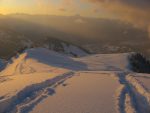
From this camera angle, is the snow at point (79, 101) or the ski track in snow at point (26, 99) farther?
the ski track in snow at point (26, 99)

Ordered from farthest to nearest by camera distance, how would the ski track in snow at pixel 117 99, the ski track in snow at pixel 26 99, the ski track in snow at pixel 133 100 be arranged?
the ski track in snow at pixel 26 99, the ski track in snow at pixel 117 99, the ski track in snow at pixel 133 100

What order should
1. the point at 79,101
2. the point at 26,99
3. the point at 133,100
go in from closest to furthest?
1. the point at 79,101
2. the point at 133,100
3. the point at 26,99

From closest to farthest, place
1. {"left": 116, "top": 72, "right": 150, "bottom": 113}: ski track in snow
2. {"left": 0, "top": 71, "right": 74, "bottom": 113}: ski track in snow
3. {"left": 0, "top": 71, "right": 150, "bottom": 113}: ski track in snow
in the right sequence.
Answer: {"left": 116, "top": 72, "right": 150, "bottom": 113}: ski track in snow
{"left": 0, "top": 71, "right": 150, "bottom": 113}: ski track in snow
{"left": 0, "top": 71, "right": 74, "bottom": 113}: ski track in snow

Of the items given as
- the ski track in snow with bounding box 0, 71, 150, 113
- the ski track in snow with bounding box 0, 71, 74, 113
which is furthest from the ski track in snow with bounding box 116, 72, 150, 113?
the ski track in snow with bounding box 0, 71, 74, 113

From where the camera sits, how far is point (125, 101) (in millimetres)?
15461

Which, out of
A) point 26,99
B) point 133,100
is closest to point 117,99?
point 133,100

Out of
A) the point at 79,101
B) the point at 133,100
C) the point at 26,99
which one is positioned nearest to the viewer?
the point at 79,101

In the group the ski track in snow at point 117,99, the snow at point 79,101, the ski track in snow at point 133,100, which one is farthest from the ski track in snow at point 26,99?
the ski track in snow at point 133,100

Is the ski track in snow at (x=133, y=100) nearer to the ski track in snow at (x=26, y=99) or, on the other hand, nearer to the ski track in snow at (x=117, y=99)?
the ski track in snow at (x=117, y=99)

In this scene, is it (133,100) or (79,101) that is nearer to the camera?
(79,101)

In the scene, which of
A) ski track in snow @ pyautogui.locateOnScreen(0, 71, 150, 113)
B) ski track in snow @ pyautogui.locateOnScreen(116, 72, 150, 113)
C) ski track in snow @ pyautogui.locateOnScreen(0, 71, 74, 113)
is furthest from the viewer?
ski track in snow @ pyautogui.locateOnScreen(0, 71, 74, 113)

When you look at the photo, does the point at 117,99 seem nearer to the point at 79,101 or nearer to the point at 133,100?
the point at 133,100

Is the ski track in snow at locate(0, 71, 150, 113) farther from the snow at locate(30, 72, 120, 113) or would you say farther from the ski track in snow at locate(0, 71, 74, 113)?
the snow at locate(30, 72, 120, 113)

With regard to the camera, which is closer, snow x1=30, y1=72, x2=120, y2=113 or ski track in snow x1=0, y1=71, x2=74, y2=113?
snow x1=30, y1=72, x2=120, y2=113
